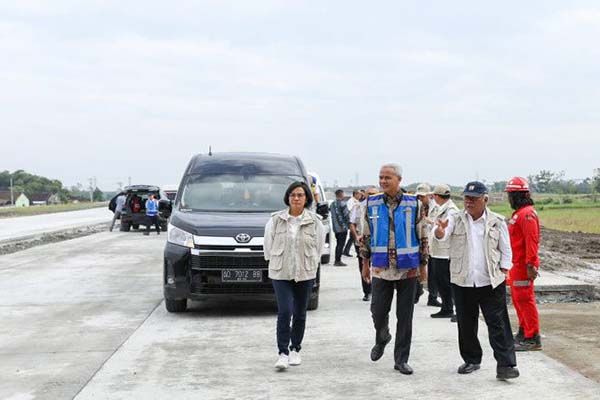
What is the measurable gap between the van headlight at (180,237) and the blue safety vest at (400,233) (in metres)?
3.61

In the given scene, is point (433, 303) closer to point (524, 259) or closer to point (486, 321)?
point (524, 259)

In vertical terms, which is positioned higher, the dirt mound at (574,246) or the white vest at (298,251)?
the white vest at (298,251)

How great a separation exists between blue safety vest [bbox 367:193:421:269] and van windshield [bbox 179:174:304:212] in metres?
4.05

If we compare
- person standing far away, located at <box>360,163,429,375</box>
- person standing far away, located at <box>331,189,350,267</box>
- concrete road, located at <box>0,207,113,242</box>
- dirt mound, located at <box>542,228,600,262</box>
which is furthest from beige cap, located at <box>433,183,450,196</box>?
concrete road, located at <box>0,207,113,242</box>

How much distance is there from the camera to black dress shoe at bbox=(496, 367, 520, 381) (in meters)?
6.60

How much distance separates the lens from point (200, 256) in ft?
32.6

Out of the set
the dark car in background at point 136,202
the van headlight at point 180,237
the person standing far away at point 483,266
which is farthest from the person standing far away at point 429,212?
the dark car in background at point 136,202

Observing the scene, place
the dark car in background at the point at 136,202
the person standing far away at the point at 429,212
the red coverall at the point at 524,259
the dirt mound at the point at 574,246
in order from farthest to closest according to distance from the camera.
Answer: the dark car in background at the point at 136,202
the dirt mound at the point at 574,246
the person standing far away at the point at 429,212
the red coverall at the point at 524,259

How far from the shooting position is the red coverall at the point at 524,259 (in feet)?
24.4

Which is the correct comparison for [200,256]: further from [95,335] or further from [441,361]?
[441,361]

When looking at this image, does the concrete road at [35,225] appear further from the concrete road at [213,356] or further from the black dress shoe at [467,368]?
the black dress shoe at [467,368]

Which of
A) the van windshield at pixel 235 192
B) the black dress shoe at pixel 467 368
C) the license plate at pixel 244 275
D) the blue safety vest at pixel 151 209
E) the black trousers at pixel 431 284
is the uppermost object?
the van windshield at pixel 235 192

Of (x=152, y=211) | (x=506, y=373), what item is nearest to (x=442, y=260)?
(x=506, y=373)

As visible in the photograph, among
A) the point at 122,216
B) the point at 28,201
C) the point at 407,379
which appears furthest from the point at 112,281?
the point at 28,201
